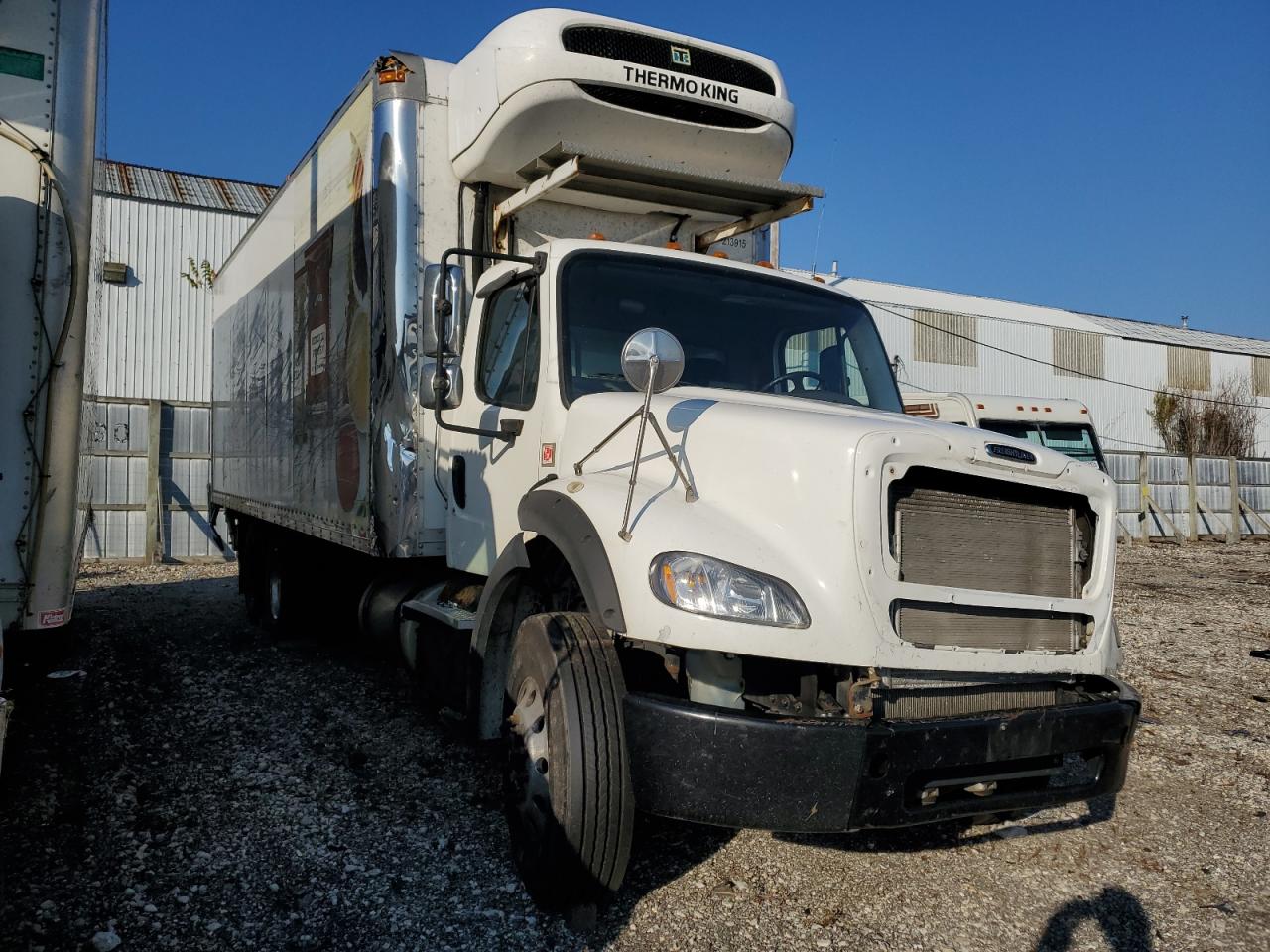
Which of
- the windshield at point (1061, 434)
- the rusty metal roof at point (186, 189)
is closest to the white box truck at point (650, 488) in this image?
the windshield at point (1061, 434)

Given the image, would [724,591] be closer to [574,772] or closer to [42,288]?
[574,772]

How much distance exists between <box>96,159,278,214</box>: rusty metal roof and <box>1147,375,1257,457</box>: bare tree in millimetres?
26766

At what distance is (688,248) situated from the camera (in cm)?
580

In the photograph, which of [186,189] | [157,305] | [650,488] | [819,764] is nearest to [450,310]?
[650,488]

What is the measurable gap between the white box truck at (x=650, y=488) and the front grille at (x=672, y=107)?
0.6 inches

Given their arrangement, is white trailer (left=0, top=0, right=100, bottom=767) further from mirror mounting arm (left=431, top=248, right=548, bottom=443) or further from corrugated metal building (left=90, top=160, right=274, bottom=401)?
corrugated metal building (left=90, top=160, right=274, bottom=401)

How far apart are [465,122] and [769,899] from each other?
393cm

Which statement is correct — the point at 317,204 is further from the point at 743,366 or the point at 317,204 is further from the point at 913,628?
the point at 913,628

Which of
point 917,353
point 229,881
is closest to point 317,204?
point 229,881

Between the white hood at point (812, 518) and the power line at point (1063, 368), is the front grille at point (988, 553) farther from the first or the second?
the power line at point (1063, 368)

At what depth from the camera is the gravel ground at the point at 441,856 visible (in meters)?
3.47

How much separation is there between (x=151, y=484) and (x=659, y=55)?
12.3 metres

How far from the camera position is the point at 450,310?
175 inches

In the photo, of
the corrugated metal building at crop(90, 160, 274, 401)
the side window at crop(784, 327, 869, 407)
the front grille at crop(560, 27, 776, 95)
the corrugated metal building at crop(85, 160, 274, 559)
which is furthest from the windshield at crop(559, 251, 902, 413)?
the corrugated metal building at crop(90, 160, 274, 401)
